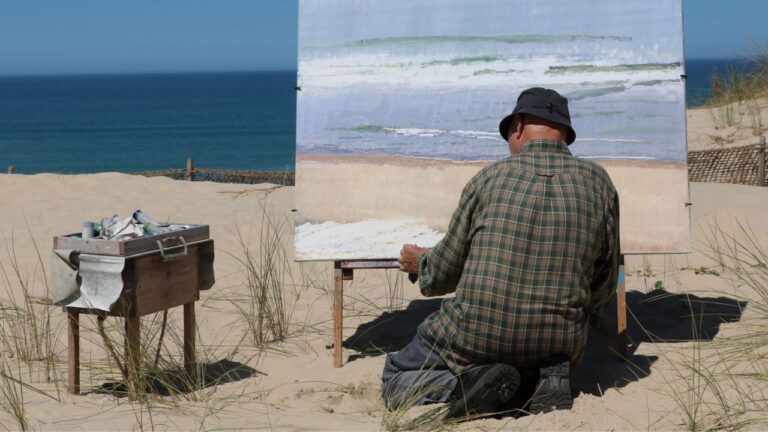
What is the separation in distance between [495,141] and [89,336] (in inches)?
96.2

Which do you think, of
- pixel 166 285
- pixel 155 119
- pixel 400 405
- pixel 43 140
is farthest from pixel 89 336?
pixel 155 119

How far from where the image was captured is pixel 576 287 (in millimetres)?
3703

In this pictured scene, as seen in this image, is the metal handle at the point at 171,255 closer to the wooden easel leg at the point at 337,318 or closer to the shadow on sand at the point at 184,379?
the shadow on sand at the point at 184,379

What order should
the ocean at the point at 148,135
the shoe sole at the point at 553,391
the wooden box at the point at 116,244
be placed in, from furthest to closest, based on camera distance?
1. the ocean at the point at 148,135
2. the wooden box at the point at 116,244
3. the shoe sole at the point at 553,391

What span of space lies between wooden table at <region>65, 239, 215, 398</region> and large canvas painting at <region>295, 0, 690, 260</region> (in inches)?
23.7

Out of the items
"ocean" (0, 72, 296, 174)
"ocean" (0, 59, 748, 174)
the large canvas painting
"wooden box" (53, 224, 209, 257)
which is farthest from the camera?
"ocean" (0, 72, 296, 174)

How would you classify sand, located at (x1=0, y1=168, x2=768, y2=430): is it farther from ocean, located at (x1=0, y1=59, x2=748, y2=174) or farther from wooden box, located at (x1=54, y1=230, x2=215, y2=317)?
ocean, located at (x1=0, y1=59, x2=748, y2=174)

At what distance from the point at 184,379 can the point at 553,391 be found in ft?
5.38

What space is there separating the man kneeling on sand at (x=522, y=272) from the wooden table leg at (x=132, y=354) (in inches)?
43.1

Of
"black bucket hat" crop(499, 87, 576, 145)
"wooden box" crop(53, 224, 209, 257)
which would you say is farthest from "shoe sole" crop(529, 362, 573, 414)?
"wooden box" crop(53, 224, 209, 257)

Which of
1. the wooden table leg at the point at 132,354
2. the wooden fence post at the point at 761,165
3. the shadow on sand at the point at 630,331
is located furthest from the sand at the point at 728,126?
the wooden table leg at the point at 132,354

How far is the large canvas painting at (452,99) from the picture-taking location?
16.1 feet

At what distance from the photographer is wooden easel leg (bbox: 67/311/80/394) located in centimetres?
413

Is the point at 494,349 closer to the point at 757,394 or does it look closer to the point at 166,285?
the point at 757,394
